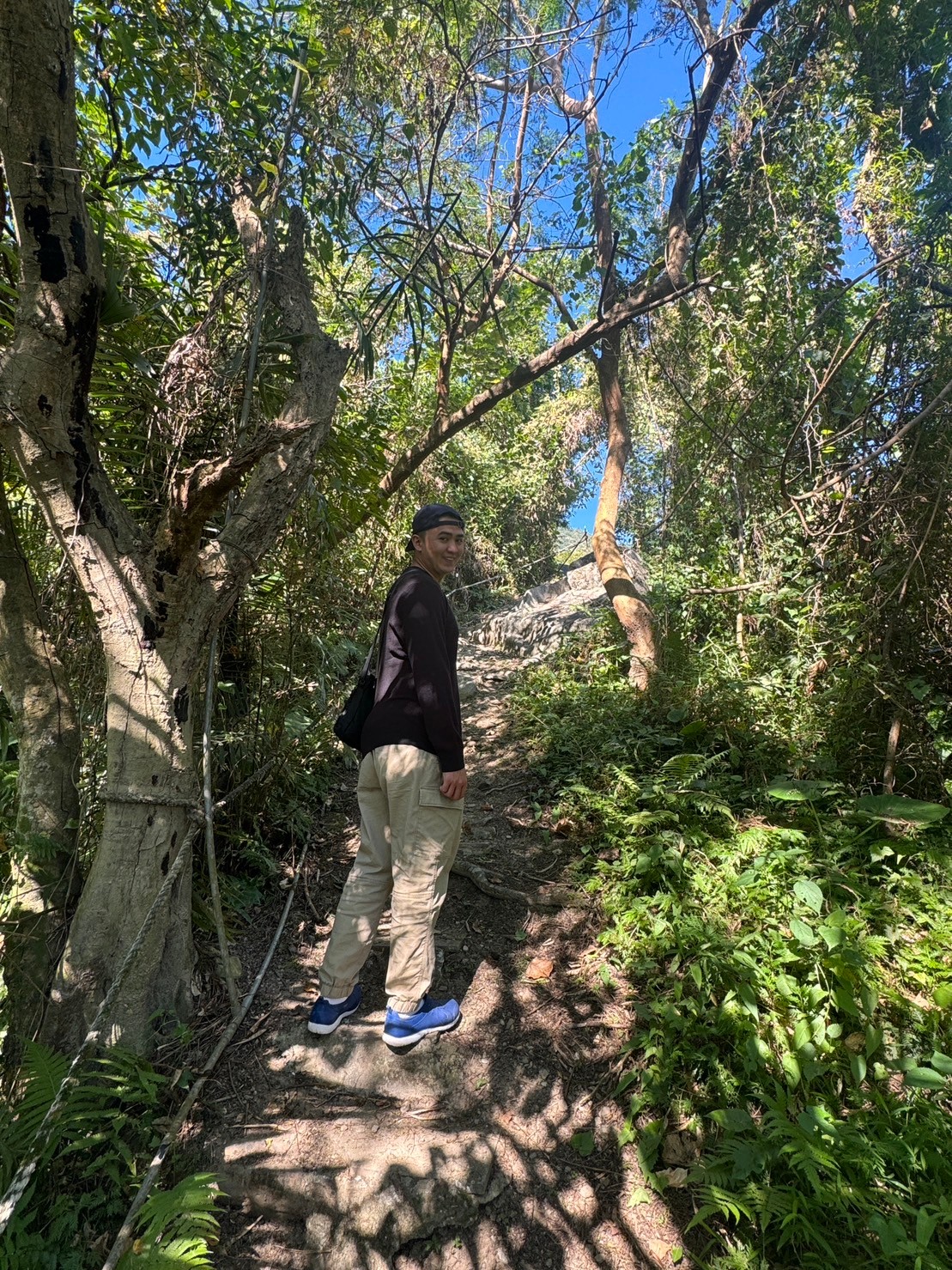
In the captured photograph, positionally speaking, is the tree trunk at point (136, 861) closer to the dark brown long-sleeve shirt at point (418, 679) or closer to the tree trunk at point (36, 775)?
the tree trunk at point (36, 775)

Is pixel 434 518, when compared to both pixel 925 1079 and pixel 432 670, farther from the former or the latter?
pixel 925 1079

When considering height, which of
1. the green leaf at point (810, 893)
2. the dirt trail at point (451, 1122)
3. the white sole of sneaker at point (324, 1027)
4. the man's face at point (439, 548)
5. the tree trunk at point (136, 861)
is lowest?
the dirt trail at point (451, 1122)

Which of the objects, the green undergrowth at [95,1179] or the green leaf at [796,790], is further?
the green leaf at [796,790]

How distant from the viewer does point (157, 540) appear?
2.46 metres

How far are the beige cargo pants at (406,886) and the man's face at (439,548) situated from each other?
0.81 meters

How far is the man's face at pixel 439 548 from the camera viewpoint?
2793 mm

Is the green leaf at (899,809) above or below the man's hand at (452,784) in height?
below

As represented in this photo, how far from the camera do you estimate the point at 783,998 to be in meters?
2.38

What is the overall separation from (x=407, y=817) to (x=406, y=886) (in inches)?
10.6

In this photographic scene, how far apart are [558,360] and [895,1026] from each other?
205 inches

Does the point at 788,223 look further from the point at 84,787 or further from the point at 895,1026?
the point at 84,787

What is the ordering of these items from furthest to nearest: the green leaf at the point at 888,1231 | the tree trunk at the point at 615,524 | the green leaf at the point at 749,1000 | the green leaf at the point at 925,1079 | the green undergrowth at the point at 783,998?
1. the tree trunk at the point at 615,524
2. the green leaf at the point at 749,1000
3. the green leaf at the point at 925,1079
4. the green undergrowth at the point at 783,998
5. the green leaf at the point at 888,1231

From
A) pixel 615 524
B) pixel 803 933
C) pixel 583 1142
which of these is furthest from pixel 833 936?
pixel 615 524

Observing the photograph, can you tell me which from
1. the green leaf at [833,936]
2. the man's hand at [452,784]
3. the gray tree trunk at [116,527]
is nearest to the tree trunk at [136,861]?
the gray tree trunk at [116,527]
